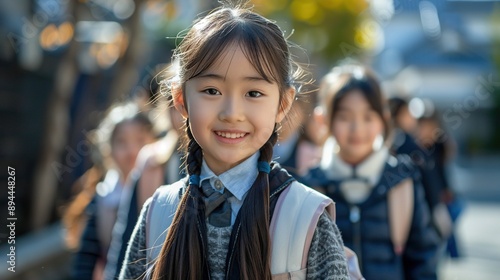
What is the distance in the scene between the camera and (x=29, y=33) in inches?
325

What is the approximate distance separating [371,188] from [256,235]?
1.59m

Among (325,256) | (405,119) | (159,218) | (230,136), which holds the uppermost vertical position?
(405,119)

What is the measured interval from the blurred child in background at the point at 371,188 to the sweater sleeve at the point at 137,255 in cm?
137

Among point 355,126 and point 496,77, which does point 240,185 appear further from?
point 496,77

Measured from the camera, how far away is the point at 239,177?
2.07 m

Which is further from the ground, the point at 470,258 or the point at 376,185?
the point at 470,258

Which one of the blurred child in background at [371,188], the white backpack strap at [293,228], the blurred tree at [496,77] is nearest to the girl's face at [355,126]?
the blurred child in background at [371,188]

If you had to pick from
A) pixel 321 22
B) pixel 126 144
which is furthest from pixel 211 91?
pixel 321 22

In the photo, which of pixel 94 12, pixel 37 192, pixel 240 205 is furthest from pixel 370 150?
pixel 94 12

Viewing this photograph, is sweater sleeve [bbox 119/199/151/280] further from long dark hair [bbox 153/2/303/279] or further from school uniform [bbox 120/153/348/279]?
long dark hair [bbox 153/2/303/279]

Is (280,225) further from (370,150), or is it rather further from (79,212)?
(79,212)

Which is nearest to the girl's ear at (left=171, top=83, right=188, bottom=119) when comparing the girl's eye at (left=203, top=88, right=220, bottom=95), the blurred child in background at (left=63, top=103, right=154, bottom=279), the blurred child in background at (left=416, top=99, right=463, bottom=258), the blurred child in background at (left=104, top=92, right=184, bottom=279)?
the girl's eye at (left=203, top=88, right=220, bottom=95)

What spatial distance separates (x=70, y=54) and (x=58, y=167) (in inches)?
59.5

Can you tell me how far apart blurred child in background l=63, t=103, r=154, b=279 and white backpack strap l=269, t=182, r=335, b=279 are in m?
2.22
